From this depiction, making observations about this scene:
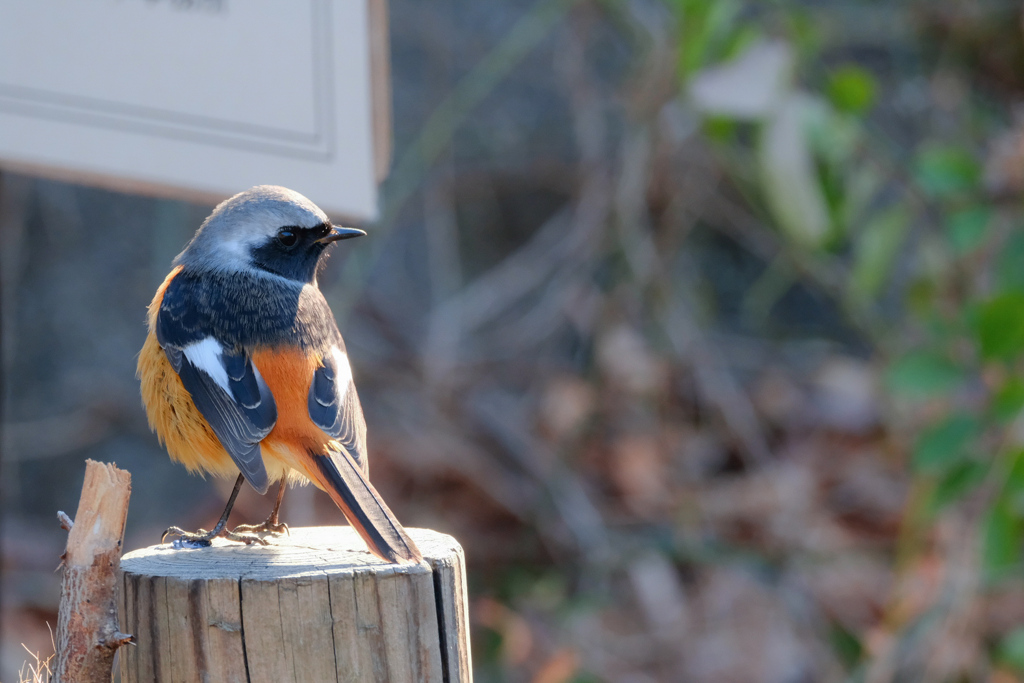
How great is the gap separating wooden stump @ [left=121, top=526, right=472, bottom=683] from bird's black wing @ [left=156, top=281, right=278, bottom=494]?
42 cm

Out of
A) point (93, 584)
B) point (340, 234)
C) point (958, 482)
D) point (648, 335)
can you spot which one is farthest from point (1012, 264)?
point (93, 584)

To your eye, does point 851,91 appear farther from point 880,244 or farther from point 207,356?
point 207,356

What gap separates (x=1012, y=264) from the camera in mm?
3711

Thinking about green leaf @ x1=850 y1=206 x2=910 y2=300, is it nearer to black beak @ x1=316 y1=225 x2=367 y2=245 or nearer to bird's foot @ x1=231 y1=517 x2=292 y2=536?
black beak @ x1=316 y1=225 x2=367 y2=245

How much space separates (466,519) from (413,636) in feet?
13.9

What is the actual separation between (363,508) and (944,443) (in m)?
2.64

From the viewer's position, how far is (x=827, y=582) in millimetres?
5711

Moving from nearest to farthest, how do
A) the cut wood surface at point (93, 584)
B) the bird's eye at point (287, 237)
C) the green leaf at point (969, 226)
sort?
1. the cut wood surface at point (93, 584)
2. the bird's eye at point (287, 237)
3. the green leaf at point (969, 226)

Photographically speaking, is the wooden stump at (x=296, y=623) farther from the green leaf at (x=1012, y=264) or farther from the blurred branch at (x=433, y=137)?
the blurred branch at (x=433, y=137)

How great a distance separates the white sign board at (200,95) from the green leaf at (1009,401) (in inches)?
92.6

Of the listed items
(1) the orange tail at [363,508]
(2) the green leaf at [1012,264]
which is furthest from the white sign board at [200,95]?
(2) the green leaf at [1012,264]

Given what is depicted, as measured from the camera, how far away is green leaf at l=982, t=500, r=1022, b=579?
141 inches

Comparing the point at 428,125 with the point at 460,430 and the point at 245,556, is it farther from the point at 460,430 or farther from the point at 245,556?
the point at 245,556

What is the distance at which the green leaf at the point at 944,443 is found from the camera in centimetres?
362
